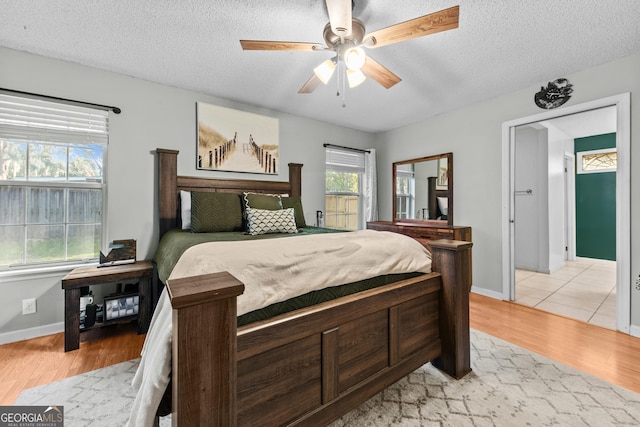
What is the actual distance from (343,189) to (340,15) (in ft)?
10.1

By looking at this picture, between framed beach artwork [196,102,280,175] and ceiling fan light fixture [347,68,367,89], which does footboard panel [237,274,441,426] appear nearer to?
ceiling fan light fixture [347,68,367,89]

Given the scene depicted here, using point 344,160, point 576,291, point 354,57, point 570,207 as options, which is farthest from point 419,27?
point 570,207

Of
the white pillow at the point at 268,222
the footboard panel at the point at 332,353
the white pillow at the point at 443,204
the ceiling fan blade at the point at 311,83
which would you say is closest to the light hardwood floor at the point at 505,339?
the footboard panel at the point at 332,353

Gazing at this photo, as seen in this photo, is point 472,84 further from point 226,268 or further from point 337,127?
point 226,268

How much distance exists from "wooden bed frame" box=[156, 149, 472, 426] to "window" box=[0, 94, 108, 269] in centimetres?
245

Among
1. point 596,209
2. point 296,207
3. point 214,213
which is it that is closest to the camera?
point 214,213

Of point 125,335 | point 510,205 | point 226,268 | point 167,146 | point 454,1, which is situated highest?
point 454,1

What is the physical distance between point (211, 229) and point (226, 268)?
1504 mm

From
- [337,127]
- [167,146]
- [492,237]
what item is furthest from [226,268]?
[337,127]

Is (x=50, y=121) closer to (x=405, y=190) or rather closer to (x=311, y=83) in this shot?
(x=311, y=83)

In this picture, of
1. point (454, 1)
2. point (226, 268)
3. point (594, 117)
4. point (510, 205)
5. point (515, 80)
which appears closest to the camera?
point (226, 268)

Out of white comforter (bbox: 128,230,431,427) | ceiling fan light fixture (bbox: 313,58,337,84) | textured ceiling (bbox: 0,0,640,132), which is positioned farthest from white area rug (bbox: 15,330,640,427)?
textured ceiling (bbox: 0,0,640,132)

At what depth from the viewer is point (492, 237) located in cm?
329

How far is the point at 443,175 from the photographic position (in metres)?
3.82
